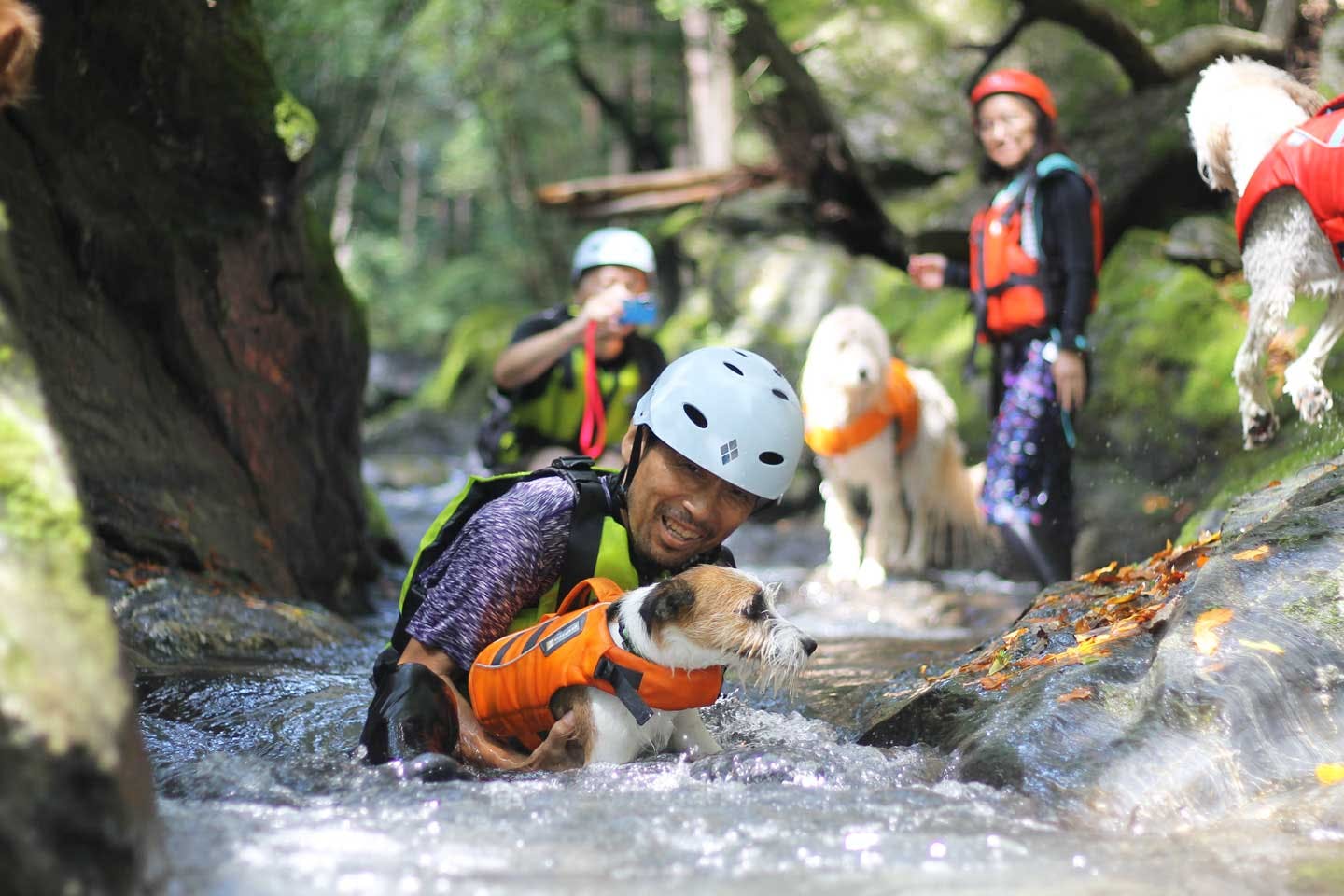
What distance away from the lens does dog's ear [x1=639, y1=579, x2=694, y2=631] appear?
11.4 feet

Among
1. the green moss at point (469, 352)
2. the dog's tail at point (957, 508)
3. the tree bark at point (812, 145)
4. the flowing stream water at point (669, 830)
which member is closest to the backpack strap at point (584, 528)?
the flowing stream water at point (669, 830)

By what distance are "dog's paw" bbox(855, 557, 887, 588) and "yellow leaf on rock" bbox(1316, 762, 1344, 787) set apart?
634 centimetres

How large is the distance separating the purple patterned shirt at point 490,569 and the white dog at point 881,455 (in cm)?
546

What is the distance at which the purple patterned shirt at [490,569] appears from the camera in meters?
3.79

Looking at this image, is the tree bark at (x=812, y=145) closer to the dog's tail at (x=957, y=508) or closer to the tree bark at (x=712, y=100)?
the tree bark at (x=712, y=100)

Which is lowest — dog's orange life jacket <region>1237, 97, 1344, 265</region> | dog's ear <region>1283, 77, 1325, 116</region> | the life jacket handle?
the life jacket handle

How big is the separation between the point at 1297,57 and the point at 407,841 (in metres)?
9.74

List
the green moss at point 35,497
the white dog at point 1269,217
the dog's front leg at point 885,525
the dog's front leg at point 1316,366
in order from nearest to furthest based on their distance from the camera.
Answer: the green moss at point 35,497 → the white dog at point 1269,217 → the dog's front leg at point 1316,366 → the dog's front leg at point 885,525

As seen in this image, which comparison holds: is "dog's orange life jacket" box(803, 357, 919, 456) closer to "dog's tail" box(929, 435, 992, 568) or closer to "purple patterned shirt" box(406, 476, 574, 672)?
"dog's tail" box(929, 435, 992, 568)

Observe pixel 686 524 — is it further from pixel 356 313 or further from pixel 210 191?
pixel 356 313

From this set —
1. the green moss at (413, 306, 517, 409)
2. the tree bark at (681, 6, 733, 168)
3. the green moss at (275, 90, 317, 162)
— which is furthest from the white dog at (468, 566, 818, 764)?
the green moss at (413, 306, 517, 409)

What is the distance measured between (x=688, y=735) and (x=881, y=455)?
6.26 m

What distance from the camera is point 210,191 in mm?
6898

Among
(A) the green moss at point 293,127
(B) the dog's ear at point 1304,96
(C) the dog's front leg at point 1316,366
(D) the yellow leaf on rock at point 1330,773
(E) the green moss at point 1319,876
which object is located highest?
(A) the green moss at point 293,127
